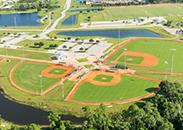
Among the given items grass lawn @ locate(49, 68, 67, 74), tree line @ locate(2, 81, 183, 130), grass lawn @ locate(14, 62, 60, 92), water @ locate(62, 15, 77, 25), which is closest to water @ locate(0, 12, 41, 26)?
water @ locate(62, 15, 77, 25)

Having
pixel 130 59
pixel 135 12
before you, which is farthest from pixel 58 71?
pixel 135 12

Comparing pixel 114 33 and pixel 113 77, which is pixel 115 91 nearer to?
pixel 113 77

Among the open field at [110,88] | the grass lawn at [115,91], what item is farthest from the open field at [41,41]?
the grass lawn at [115,91]

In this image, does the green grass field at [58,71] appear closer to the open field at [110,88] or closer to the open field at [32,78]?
the open field at [32,78]

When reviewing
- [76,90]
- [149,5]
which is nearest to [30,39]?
[76,90]

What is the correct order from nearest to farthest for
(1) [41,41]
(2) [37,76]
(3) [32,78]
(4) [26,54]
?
(3) [32,78], (2) [37,76], (4) [26,54], (1) [41,41]

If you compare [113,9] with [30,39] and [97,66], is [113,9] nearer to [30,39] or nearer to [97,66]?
[30,39]

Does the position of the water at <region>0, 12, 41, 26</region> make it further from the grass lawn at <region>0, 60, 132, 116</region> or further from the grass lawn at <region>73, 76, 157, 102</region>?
the grass lawn at <region>73, 76, 157, 102</region>

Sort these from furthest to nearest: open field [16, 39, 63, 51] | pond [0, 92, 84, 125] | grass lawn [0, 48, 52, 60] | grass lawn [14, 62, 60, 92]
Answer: open field [16, 39, 63, 51]
grass lawn [0, 48, 52, 60]
grass lawn [14, 62, 60, 92]
pond [0, 92, 84, 125]
